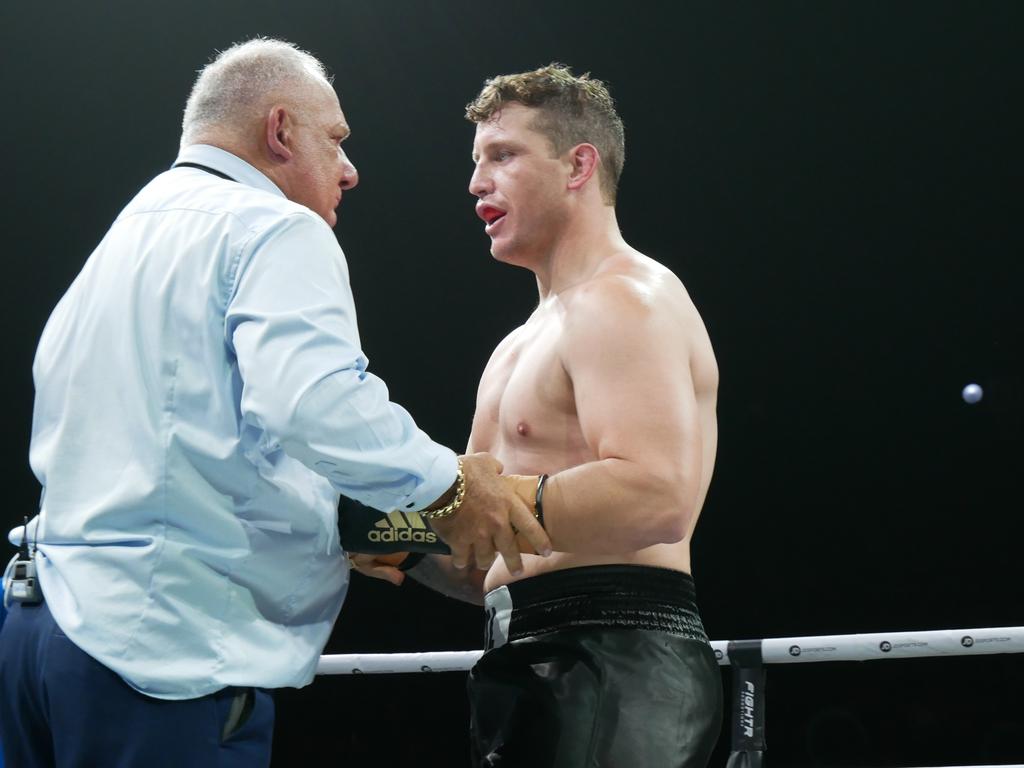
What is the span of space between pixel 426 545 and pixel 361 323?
13.6ft

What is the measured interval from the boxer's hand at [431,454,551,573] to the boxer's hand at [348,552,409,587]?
0.77 feet

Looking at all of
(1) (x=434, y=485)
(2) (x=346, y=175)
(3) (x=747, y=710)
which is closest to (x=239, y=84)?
(2) (x=346, y=175)

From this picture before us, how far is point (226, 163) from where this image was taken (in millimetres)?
1539

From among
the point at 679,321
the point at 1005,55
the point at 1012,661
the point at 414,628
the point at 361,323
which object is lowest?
the point at 414,628

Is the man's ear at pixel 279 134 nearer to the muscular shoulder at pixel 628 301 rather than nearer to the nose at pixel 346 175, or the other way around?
the nose at pixel 346 175

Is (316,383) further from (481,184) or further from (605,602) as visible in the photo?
(481,184)

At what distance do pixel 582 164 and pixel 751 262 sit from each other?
3.78 metres

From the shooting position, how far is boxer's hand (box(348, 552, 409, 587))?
1.71m

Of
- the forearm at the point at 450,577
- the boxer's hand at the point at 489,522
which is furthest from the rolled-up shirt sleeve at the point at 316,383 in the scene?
the forearm at the point at 450,577

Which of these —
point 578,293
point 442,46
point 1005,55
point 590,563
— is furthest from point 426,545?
point 1005,55

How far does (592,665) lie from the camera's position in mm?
1500

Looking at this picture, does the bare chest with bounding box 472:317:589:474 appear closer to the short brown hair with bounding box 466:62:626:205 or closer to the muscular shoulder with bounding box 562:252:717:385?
the muscular shoulder with bounding box 562:252:717:385

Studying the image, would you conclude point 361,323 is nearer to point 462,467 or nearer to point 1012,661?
point 1012,661

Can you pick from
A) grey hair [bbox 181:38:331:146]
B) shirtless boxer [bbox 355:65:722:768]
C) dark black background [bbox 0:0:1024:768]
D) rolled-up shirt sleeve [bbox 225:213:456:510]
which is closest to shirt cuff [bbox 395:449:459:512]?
rolled-up shirt sleeve [bbox 225:213:456:510]
